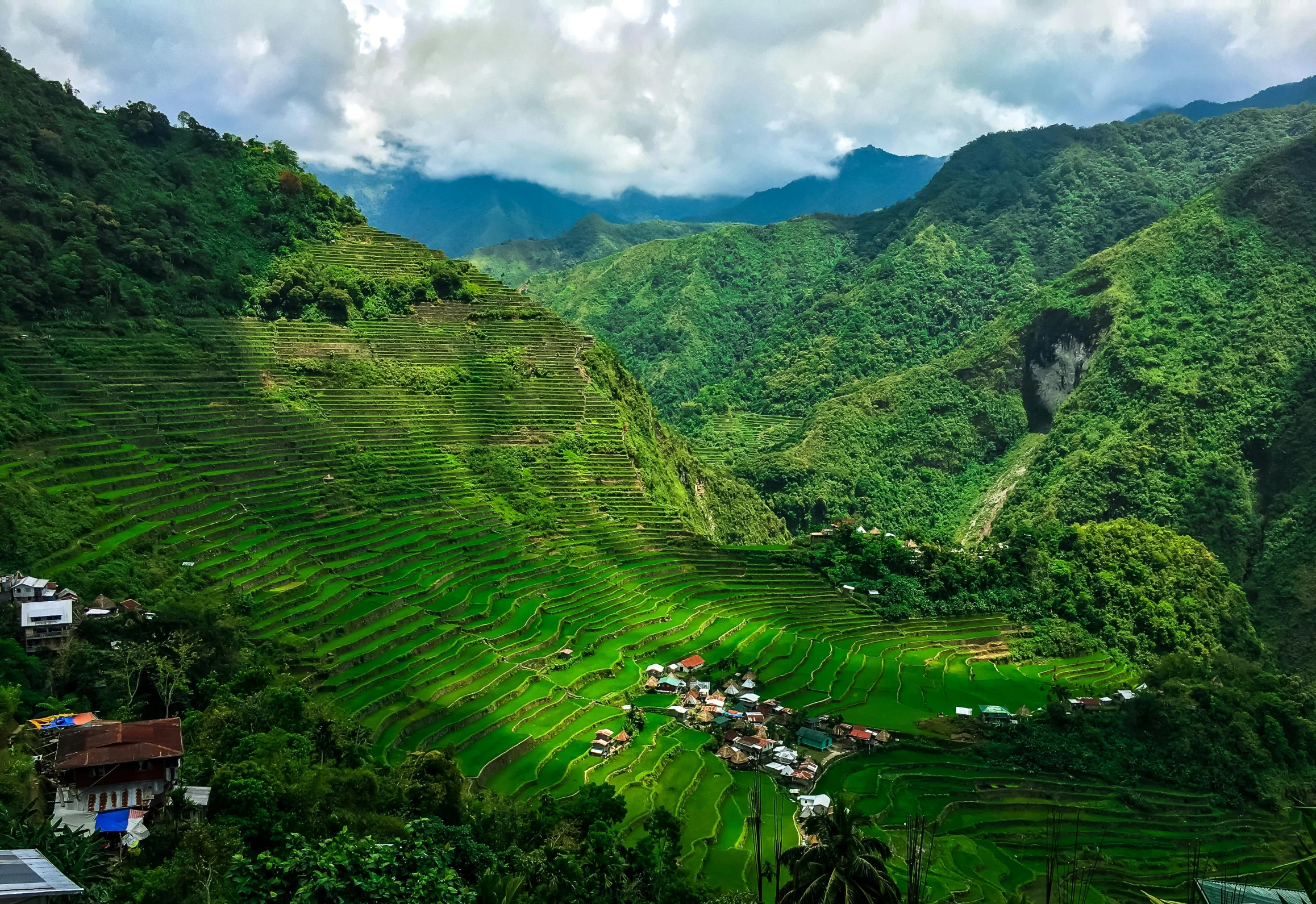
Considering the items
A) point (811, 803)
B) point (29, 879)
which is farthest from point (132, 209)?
point (29, 879)

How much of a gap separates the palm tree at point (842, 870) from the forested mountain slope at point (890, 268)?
3266 inches

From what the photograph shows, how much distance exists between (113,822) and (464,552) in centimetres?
2026

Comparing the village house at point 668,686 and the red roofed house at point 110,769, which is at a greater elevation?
the red roofed house at point 110,769

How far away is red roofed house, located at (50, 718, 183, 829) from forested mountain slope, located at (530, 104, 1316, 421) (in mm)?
80022

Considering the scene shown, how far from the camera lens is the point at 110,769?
1511cm

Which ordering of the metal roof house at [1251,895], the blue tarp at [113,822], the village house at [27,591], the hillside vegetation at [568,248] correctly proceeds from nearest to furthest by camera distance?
the metal roof house at [1251,895]
the blue tarp at [113,822]
the village house at [27,591]
the hillside vegetation at [568,248]

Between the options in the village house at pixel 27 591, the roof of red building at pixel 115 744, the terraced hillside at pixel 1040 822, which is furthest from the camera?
the terraced hillside at pixel 1040 822

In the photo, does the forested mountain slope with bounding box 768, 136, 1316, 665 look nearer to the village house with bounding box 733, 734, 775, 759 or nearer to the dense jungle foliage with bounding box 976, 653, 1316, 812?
the dense jungle foliage with bounding box 976, 653, 1316, 812

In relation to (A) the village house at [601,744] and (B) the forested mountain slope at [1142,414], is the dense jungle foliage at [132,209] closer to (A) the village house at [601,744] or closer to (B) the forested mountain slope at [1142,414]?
(A) the village house at [601,744]

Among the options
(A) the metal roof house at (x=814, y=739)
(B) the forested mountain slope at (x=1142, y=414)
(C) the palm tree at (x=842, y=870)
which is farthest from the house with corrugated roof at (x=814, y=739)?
(B) the forested mountain slope at (x=1142, y=414)

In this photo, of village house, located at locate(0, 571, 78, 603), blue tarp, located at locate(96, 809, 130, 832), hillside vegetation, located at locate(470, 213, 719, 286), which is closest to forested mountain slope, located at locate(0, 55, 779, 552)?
village house, located at locate(0, 571, 78, 603)

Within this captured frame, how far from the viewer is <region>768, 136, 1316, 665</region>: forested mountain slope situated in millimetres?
55500

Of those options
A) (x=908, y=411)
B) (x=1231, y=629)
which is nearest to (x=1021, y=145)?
(x=908, y=411)

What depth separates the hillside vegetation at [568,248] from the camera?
148 metres
